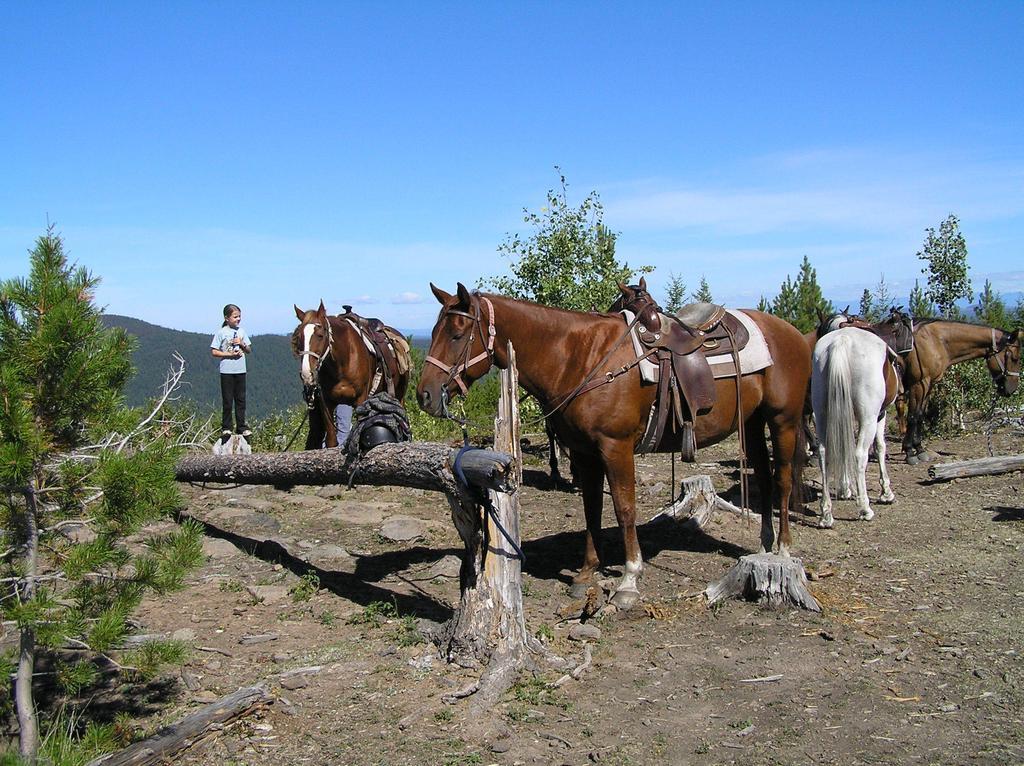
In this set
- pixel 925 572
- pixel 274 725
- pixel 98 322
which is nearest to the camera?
pixel 98 322

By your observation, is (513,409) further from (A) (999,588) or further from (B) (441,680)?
(A) (999,588)

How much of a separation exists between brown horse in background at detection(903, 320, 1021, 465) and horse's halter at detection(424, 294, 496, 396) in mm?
7445

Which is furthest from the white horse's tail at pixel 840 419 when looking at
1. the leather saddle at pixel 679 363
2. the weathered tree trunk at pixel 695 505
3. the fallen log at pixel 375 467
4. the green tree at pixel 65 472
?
the green tree at pixel 65 472

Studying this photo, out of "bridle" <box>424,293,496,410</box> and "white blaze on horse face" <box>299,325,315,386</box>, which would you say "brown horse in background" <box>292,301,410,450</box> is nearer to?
"white blaze on horse face" <box>299,325,315,386</box>

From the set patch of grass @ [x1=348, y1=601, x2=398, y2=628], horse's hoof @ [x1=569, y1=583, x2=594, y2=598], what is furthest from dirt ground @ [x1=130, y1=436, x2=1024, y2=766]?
horse's hoof @ [x1=569, y1=583, x2=594, y2=598]

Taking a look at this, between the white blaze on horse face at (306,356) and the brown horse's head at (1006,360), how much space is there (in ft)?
29.2

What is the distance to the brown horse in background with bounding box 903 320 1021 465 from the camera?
35.4 ft

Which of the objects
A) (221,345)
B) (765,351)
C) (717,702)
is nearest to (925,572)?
(765,351)

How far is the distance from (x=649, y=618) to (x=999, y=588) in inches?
101

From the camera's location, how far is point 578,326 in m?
5.86

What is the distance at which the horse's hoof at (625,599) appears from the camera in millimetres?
5586

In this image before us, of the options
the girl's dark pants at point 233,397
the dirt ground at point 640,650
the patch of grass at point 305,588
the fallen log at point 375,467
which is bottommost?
the dirt ground at point 640,650

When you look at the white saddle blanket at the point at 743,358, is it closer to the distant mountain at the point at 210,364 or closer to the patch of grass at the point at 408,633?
the patch of grass at the point at 408,633

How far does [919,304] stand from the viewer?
16.3 metres
